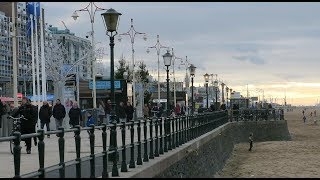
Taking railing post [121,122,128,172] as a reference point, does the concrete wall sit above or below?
below

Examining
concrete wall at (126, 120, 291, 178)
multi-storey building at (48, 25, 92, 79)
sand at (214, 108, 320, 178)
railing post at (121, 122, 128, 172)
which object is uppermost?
multi-storey building at (48, 25, 92, 79)

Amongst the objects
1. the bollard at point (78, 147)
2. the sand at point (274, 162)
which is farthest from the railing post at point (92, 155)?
the sand at point (274, 162)

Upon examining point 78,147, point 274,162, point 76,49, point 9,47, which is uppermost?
point 9,47

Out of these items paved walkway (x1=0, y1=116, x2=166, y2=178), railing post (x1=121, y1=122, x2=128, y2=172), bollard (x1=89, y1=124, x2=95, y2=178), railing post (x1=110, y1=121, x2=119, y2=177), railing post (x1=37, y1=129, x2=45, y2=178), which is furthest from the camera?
railing post (x1=121, y1=122, x2=128, y2=172)

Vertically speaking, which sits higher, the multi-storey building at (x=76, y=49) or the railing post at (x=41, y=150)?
the multi-storey building at (x=76, y=49)

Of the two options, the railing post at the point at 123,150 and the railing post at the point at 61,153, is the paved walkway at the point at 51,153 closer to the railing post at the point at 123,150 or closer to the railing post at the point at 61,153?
the railing post at the point at 123,150

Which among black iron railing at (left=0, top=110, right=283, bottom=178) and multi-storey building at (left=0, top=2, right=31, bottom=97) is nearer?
black iron railing at (left=0, top=110, right=283, bottom=178)

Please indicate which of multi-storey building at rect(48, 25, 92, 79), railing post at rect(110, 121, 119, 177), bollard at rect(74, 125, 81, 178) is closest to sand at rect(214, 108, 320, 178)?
railing post at rect(110, 121, 119, 177)

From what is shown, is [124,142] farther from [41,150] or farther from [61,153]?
[41,150]

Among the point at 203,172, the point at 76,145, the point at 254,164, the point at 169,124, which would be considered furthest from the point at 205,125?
the point at 76,145

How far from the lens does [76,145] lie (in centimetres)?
876

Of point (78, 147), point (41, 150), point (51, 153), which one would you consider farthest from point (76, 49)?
point (41, 150)

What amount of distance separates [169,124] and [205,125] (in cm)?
1086

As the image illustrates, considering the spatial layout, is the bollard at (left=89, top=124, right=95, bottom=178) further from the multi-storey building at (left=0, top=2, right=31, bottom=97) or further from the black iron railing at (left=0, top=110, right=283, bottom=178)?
the multi-storey building at (left=0, top=2, right=31, bottom=97)
